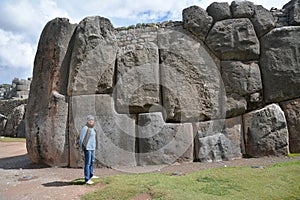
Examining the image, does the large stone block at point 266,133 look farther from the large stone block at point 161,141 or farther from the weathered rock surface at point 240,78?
the large stone block at point 161,141

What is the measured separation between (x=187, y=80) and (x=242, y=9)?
277 cm

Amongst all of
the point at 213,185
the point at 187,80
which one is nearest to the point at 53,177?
the point at 213,185

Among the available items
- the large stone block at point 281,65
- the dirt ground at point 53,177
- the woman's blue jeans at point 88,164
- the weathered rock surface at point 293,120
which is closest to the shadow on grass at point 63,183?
the dirt ground at point 53,177

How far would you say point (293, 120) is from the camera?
24.1 feet

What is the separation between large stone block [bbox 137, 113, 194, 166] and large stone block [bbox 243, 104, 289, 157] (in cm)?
181

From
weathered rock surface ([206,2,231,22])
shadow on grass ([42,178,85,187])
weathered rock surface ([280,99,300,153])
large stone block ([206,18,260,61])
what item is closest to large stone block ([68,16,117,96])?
shadow on grass ([42,178,85,187])

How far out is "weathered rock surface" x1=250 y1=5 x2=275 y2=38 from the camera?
294 inches

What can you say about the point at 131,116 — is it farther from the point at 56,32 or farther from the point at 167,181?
the point at 56,32

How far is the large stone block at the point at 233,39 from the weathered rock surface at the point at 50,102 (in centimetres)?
429

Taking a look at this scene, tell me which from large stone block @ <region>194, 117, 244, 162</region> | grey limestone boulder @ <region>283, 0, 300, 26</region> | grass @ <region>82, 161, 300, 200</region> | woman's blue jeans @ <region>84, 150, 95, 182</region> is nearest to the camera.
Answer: grass @ <region>82, 161, 300, 200</region>

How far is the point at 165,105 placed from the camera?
23.4ft

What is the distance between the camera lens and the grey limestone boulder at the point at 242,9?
745 cm

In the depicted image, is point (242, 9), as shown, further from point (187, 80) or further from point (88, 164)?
point (88, 164)

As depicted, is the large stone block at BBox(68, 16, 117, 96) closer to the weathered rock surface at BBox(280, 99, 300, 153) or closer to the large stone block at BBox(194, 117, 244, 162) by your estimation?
the large stone block at BBox(194, 117, 244, 162)
